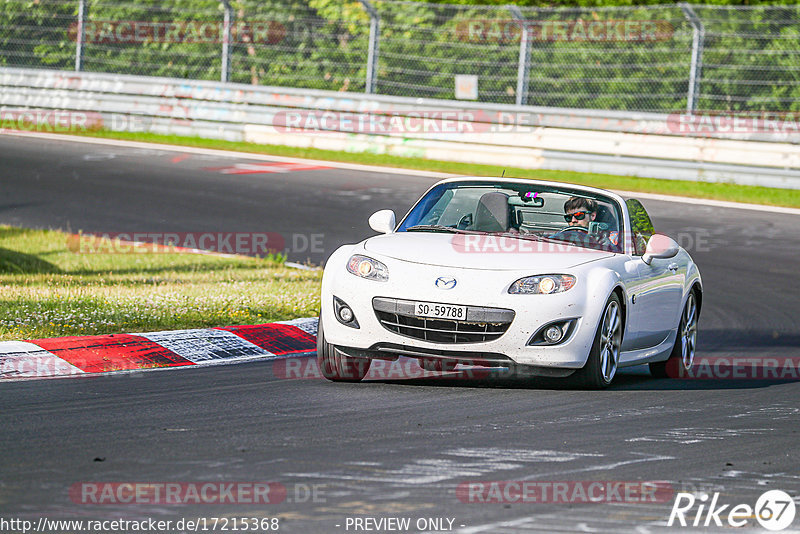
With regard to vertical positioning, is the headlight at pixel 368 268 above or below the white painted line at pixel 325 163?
above

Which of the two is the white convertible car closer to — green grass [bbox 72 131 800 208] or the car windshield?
the car windshield

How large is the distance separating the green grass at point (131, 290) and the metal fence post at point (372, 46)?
9.15m

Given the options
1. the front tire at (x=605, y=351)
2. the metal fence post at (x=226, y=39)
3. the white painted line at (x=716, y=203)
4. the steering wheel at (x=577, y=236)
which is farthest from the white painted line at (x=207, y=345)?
the metal fence post at (x=226, y=39)

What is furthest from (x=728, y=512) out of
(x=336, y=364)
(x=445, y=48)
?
(x=445, y=48)

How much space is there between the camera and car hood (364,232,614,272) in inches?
330

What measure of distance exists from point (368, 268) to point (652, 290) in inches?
86.8

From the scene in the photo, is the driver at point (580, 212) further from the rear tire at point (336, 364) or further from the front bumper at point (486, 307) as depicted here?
the rear tire at point (336, 364)

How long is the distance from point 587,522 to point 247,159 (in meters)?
19.6

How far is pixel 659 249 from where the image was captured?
9289mm

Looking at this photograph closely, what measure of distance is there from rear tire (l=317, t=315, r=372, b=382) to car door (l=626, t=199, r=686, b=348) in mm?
1905

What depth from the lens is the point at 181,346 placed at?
9.71 m

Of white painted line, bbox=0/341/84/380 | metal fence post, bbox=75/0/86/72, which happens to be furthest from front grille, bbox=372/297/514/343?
metal fence post, bbox=75/0/86/72

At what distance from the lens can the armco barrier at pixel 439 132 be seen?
2161 cm

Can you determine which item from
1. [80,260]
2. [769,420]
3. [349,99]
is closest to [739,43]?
[349,99]
